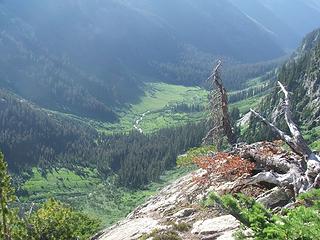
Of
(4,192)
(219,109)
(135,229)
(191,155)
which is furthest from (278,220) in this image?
(4,192)

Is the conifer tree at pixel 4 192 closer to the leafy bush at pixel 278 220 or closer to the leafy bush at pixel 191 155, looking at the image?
the leafy bush at pixel 191 155

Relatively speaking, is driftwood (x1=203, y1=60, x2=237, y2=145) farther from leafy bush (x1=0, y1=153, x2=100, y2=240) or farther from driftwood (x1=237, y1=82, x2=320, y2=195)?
leafy bush (x1=0, y1=153, x2=100, y2=240)

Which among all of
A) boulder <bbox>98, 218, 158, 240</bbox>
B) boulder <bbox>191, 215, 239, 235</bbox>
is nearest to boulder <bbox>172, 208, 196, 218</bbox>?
boulder <bbox>98, 218, 158, 240</bbox>

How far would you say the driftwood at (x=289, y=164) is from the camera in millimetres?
27031

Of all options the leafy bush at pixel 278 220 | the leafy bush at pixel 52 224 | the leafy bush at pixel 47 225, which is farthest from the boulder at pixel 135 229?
the leafy bush at pixel 52 224

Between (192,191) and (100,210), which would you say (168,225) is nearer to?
(192,191)

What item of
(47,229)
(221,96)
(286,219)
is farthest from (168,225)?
(47,229)

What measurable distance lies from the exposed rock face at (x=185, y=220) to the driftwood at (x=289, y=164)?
138 inches

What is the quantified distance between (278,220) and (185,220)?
1512 centimetres

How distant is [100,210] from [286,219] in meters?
175

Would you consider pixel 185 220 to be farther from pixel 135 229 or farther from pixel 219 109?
pixel 219 109

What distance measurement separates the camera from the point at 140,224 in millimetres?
36281

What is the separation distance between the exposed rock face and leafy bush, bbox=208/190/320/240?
5345mm

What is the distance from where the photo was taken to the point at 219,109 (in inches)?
1524
